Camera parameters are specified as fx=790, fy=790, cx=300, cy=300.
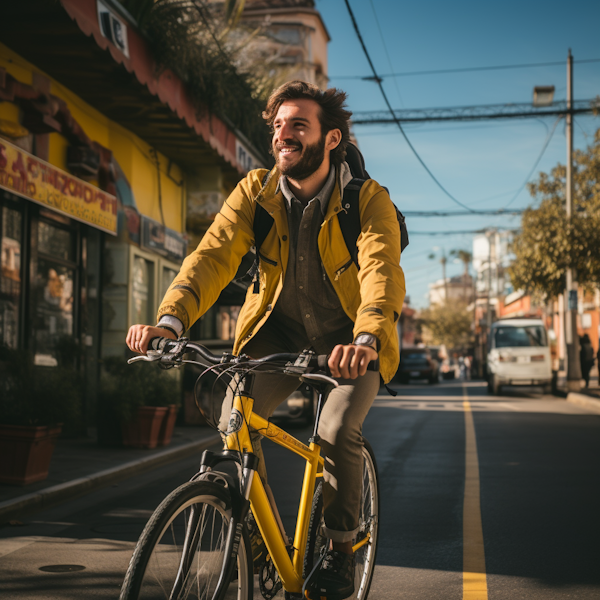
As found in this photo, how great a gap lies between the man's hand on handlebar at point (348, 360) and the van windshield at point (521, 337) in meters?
23.1

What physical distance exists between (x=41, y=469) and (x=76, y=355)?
277cm

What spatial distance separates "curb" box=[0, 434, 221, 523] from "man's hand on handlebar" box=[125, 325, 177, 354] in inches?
144

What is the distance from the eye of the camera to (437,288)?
173 m

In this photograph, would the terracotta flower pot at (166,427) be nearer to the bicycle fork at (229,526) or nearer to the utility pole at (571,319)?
the bicycle fork at (229,526)

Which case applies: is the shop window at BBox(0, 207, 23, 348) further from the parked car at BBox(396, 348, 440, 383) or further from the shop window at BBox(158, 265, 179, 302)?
the parked car at BBox(396, 348, 440, 383)

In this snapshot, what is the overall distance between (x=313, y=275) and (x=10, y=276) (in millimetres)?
7471

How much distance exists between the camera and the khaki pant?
2996 mm

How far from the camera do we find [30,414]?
705 centimetres

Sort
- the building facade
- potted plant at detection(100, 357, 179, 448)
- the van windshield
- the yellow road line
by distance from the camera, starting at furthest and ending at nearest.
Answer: the van windshield, potted plant at detection(100, 357, 179, 448), the building facade, the yellow road line

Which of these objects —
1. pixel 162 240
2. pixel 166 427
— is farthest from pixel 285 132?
pixel 162 240

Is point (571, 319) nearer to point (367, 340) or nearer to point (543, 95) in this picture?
point (543, 95)

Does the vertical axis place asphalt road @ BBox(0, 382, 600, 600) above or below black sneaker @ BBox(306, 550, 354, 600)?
below

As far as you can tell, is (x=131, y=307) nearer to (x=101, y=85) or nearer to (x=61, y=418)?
(x=101, y=85)

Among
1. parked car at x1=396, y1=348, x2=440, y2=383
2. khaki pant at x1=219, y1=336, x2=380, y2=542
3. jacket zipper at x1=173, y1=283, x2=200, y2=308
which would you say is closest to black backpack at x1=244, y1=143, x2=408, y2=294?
jacket zipper at x1=173, y1=283, x2=200, y2=308
